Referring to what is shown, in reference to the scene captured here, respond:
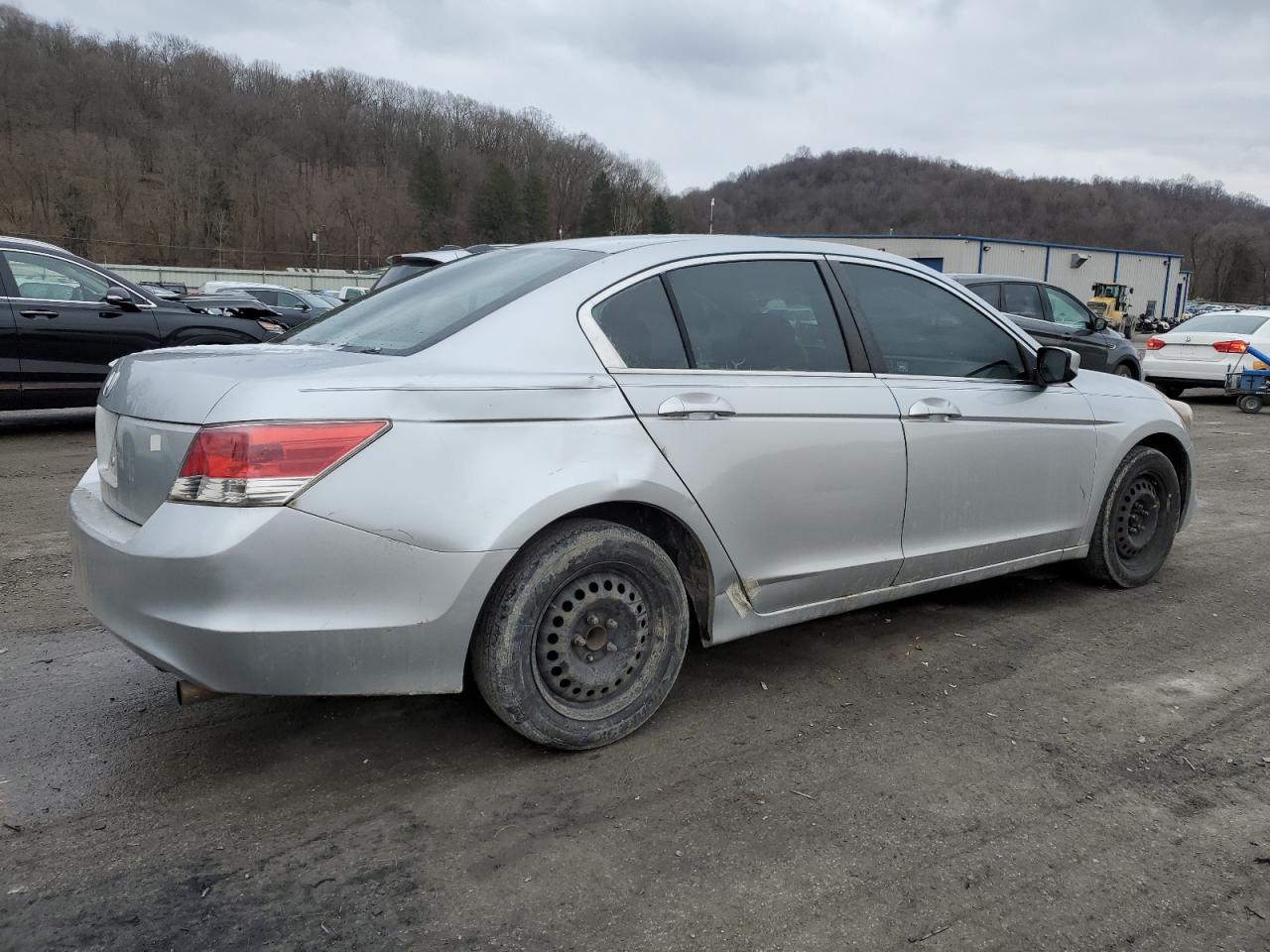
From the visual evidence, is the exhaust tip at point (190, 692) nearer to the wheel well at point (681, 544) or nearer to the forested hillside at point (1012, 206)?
the wheel well at point (681, 544)

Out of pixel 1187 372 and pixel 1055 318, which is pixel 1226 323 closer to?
pixel 1187 372

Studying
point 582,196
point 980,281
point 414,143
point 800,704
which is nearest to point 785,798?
point 800,704

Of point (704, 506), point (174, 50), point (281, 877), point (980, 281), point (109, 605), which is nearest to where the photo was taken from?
point (281, 877)

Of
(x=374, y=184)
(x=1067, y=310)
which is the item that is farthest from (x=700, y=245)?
(x=374, y=184)

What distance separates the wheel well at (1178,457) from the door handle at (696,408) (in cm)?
283

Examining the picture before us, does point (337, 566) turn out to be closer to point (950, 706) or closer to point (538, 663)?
point (538, 663)

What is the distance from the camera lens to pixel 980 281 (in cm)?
1141

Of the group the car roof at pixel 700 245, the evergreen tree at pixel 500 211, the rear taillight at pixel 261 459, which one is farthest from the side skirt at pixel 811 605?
the evergreen tree at pixel 500 211

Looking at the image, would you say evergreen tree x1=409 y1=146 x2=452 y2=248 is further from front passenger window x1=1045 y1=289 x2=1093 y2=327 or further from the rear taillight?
the rear taillight

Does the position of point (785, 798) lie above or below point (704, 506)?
below

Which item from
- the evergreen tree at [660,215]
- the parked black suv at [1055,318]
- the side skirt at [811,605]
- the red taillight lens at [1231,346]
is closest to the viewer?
the side skirt at [811,605]

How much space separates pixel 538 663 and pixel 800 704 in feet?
3.48

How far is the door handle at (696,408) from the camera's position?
3.07 metres

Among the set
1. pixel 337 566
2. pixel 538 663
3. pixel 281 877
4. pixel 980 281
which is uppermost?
pixel 980 281
